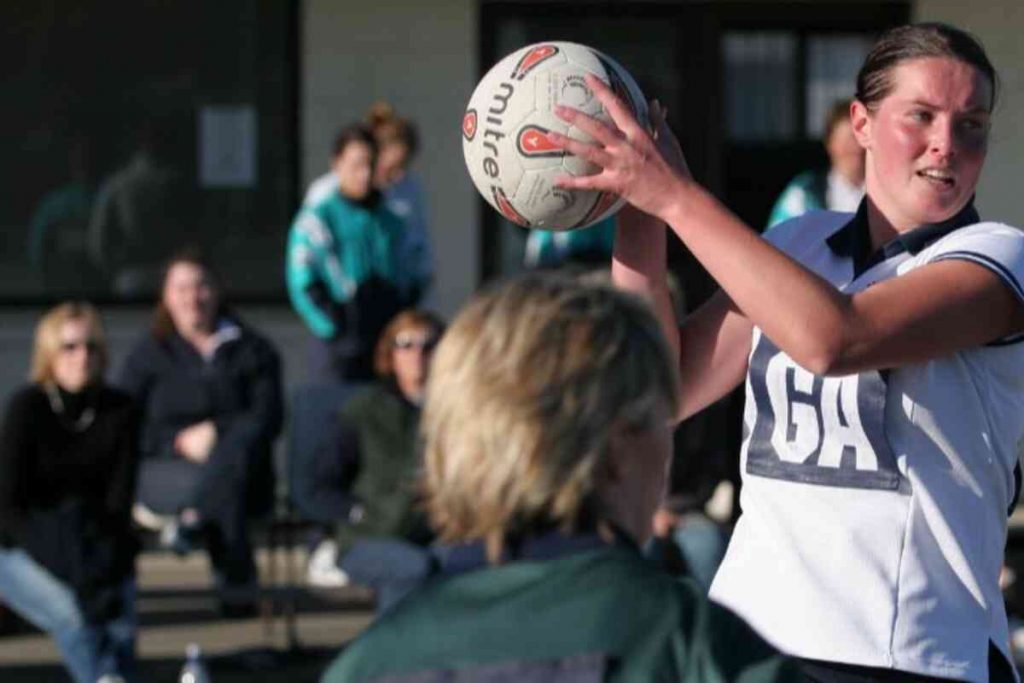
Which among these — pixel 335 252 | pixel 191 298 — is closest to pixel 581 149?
pixel 191 298

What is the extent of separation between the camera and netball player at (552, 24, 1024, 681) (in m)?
3.15

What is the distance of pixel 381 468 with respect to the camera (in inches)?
328

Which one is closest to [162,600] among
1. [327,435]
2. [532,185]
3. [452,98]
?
[327,435]

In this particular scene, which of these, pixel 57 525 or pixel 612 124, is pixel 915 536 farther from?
pixel 57 525

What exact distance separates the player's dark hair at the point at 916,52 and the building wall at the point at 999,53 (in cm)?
730

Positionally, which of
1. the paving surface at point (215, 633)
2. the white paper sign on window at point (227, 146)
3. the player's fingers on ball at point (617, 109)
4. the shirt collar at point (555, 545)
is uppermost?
the player's fingers on ball at point (617, 109)

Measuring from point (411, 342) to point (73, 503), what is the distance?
54.4 inches

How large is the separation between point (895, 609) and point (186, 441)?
6100mm

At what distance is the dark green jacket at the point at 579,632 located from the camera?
212 centimetres

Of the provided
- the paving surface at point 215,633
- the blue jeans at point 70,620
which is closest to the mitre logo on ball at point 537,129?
the blue jeans at point 70,620

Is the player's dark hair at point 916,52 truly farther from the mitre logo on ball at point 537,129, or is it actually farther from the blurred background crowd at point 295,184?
the blurred background crowd at point 295,184

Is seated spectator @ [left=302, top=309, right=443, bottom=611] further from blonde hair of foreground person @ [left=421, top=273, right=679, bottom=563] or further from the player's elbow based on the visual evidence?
blonde hair of foreground person @ [left=421, top=273, right=679, bottom=563]

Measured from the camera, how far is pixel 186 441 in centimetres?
910

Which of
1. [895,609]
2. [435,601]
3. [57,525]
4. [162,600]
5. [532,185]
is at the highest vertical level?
[532,185]
